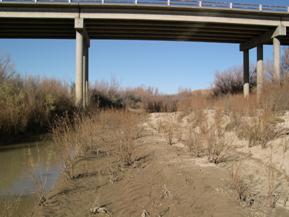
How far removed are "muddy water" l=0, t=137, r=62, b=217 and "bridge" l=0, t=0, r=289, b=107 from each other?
15.1 metres

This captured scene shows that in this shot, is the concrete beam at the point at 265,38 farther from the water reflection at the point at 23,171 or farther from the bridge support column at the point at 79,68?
the water reflection at the point at 23,171

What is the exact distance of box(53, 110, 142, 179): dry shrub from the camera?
7.55 m

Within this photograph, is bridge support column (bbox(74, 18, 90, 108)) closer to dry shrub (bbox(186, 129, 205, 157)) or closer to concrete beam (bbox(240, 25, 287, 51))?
concrete beam (bbox(240, 25, 287, 51))

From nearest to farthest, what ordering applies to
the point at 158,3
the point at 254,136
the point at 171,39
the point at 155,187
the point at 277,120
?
the point at 155,187, the point at 254,136, the point at 277,120, the point at 158,3, the point at 171,39

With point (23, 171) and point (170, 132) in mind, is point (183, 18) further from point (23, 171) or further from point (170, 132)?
point (23, 171)

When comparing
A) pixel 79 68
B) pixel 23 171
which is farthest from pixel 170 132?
pixel 79 68

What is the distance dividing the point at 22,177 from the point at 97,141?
120 inches

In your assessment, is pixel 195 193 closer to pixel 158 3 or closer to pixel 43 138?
pixel 43 138

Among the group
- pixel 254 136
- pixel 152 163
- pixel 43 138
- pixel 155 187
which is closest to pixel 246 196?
pixel 155 187

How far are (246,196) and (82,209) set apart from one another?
2358 mm

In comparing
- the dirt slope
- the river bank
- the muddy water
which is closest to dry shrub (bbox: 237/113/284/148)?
the river bank

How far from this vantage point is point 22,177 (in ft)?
26.0

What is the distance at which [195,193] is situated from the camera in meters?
5.11

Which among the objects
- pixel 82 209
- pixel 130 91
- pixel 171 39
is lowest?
pixel 82 209
